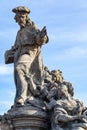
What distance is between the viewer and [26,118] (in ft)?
54.4

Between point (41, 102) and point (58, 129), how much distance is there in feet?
4.22

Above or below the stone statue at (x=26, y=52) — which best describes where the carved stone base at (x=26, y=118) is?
below

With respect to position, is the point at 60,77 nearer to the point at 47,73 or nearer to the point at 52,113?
the point at 47,73

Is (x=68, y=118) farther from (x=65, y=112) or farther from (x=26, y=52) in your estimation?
(x=26, y=52)

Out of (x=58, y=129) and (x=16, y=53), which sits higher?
(x=16, y=53)

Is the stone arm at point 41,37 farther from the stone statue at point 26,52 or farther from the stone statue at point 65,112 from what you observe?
the stone statue at point 65,112

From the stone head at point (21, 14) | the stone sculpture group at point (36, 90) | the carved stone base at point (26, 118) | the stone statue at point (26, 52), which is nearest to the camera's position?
the stone sculpture group at point (36, 90)

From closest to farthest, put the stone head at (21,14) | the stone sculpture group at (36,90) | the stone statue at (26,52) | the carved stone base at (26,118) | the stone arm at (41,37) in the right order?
the stone sculpture group at (36,90) < the carved stone base at (26,118) < the stone statue at (26,52) < the stone arm at (41,37) < the stone head at (21,14)

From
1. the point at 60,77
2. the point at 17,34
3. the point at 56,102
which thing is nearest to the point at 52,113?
the point at 56,102

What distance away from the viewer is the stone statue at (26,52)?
57.0 feet

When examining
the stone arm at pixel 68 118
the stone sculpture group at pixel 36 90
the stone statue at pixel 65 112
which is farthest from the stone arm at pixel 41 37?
the stone arm at pixel 68 118

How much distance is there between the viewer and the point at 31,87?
17297 millimetres

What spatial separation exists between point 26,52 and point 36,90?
131 centimetres

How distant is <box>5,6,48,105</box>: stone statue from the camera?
1736 centimetres
